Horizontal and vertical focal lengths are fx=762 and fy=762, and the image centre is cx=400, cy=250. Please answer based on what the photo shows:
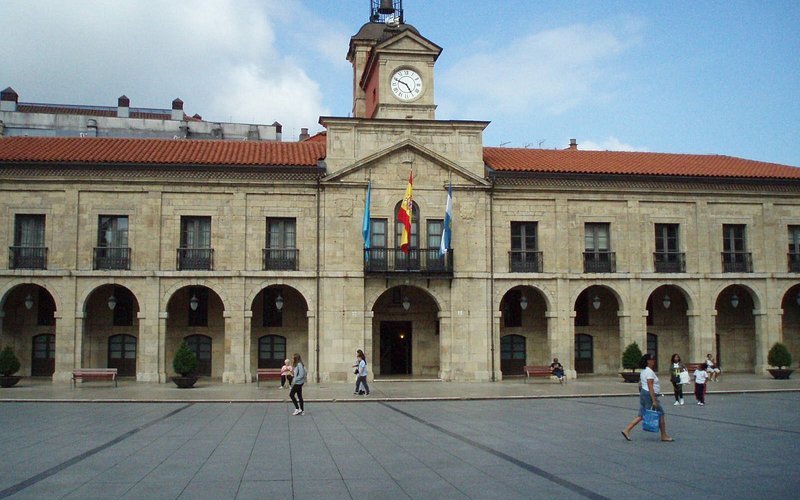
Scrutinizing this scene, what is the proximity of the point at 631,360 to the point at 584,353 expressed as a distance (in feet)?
16.4

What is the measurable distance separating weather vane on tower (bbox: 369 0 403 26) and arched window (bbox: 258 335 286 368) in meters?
21.5

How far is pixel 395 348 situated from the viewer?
1438 inches

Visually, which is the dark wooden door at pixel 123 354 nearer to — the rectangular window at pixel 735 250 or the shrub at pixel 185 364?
the shrub at pixel 185 364

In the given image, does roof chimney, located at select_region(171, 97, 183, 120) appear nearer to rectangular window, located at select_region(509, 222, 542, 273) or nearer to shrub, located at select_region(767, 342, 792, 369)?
rectangular window, located at select_region(509, 222, 542, 273)

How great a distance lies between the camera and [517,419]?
1944cm

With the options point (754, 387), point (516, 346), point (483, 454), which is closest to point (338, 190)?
point (516, 346)

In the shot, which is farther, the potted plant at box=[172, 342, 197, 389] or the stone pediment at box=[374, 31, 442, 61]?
the stone pediment at box=[374, 31, 442, 61]

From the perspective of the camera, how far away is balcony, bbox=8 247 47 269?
106 feet

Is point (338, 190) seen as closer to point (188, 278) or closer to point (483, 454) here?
point (188, 278)

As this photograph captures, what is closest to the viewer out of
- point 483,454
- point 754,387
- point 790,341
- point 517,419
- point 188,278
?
point 483,454

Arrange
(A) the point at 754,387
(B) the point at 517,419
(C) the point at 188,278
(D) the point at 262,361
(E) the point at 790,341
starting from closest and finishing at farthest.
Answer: (B) the point at 517,419 < (A) the point at 754,387 < (C) the point at 188,278 < (D) the point at 262,361 < (E) the point at 790,341

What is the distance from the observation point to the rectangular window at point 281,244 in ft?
109

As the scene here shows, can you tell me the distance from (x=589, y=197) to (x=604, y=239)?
7.08 feet

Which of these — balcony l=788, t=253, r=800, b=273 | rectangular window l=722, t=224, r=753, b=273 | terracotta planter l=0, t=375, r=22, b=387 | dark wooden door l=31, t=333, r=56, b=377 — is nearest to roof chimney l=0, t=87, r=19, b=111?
dark wooden door l=31, t=333, r=56, b=377
